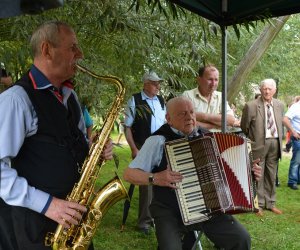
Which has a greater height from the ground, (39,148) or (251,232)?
(39,148)

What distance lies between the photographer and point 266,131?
6.45 metres

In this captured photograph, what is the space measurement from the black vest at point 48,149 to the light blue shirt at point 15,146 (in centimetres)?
7

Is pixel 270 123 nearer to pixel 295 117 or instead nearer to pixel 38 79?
pixel 295 117

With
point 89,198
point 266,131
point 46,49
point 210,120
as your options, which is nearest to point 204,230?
point 89,198

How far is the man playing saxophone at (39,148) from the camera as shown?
210 centimetres

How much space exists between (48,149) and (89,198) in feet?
1.61

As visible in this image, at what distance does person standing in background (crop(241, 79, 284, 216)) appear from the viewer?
6434 millimetres

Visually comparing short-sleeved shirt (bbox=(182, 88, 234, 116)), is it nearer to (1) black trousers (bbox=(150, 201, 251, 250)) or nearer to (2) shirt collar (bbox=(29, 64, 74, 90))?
(1) black trousers (bbox=(150, 201, 251, 250))

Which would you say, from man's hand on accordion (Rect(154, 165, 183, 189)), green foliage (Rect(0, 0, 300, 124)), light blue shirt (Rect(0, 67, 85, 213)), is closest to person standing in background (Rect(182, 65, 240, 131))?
green foliage (Rect(0, 0, 300, 124))

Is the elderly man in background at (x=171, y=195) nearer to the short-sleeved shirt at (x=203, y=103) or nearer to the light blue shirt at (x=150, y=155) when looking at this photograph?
the light blue shirt at (x=150, y=155)

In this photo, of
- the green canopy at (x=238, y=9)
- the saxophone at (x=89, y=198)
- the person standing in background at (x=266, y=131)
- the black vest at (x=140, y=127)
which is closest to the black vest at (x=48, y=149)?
the saxophone at (x=89, y=198)

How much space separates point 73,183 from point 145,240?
2823 millimetres

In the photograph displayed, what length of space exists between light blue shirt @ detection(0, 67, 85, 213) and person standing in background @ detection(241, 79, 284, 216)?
4.74 metres

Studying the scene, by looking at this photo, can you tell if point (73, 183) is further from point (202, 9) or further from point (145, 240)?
point (145, 240)
